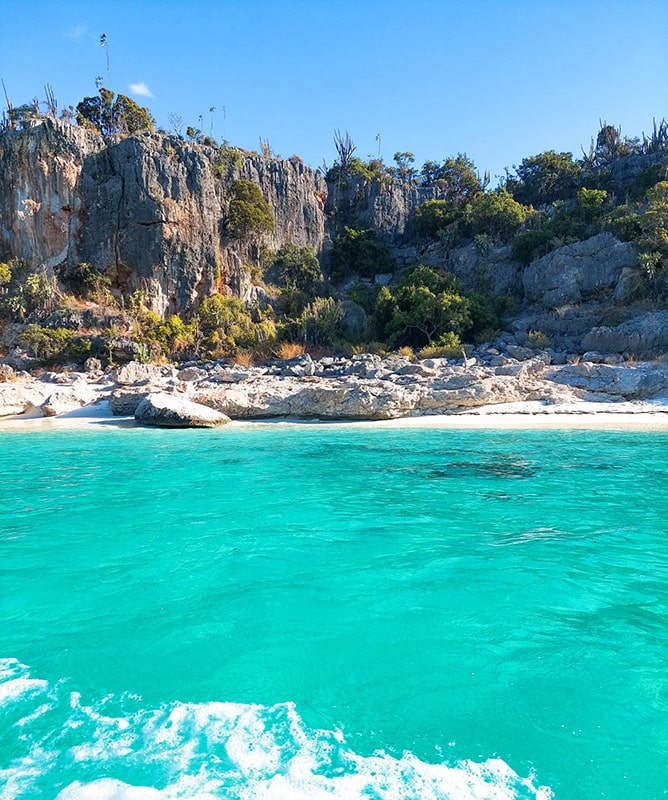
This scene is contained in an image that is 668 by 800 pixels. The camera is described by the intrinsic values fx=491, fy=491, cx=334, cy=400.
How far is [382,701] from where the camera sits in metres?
2.98

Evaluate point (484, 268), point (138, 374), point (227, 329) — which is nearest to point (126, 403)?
point (138, 374)

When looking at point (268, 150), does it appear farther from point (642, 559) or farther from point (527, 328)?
point (642, 559)

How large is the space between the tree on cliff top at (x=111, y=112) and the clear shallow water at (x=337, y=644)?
39733 millimetres

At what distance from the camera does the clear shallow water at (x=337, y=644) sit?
2.50 metres

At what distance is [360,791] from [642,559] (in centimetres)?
404

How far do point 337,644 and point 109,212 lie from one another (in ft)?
115

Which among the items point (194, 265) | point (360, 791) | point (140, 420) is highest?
point (194, 265)

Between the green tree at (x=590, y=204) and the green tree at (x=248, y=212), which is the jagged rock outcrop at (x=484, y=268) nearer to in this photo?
the green tree at (x=590, y=204)

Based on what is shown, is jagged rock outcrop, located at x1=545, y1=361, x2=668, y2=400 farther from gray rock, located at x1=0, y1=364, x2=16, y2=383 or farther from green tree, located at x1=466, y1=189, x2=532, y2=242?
gray rock, located at x1=0, y1=364, x2=16, y2=383

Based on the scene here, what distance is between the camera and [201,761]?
2.57 meters

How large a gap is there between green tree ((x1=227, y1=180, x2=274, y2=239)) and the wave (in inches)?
A: 1432

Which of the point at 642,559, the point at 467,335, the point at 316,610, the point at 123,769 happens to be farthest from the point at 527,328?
the point at 123,769

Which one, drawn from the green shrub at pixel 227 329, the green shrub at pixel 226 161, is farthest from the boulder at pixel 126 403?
the green shrub at pixel 226 161

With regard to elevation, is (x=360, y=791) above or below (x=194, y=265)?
below
